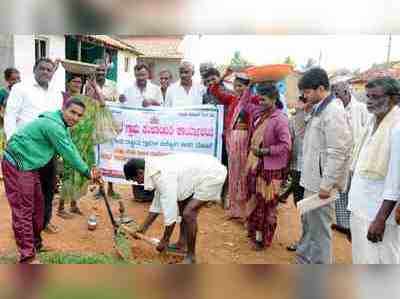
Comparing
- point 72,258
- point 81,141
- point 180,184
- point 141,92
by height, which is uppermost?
point 141,92

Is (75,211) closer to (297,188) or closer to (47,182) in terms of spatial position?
(47,182)

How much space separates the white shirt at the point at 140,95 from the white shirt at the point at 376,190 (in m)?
3.65

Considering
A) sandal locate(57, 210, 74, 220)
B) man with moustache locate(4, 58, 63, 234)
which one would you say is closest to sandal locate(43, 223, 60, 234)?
man with moustache locate(4, 58, 63, 234)

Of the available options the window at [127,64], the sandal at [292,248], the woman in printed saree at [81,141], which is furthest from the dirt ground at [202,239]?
the window at [127,64]

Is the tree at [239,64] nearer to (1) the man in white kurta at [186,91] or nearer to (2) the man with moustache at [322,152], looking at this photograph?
(1) the man in white kurta at [186,91]

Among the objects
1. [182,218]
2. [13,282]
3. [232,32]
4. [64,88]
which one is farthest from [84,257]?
[232,32]

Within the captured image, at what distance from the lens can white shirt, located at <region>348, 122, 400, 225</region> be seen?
221 centimetres

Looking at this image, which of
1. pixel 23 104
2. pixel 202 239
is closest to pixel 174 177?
pixel 202 239

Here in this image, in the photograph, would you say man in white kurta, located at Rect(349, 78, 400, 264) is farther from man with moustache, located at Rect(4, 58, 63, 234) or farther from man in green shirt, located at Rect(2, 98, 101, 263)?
man with moustache, located at Rect(4, 58, 63, 234)

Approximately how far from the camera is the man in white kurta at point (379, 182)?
88.3 inches

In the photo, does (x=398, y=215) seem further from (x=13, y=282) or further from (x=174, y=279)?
(x=13, y=282)

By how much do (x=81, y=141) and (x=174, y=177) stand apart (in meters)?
1.84

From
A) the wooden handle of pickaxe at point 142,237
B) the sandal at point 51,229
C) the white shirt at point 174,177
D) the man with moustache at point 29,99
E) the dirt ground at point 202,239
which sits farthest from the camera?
the sandal at point 51,229

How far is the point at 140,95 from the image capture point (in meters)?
5.82
